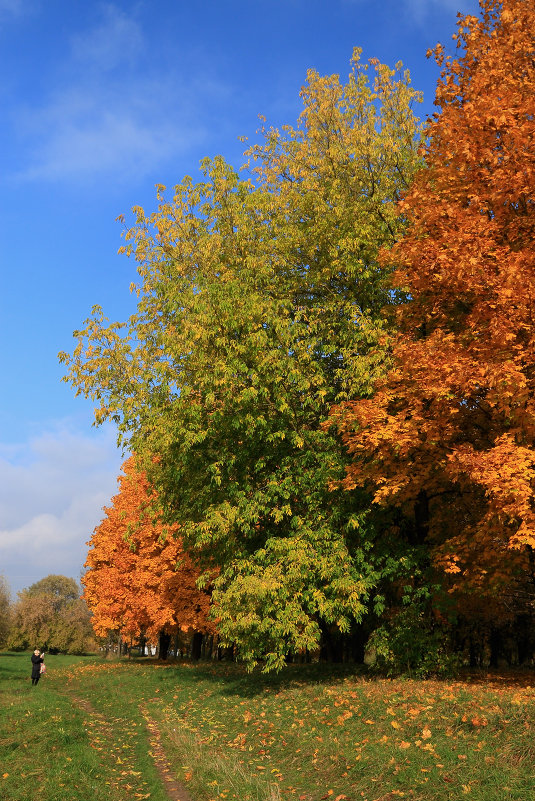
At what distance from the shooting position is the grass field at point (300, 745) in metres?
8.71

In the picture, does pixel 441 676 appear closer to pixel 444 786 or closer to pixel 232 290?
pixel 444 786

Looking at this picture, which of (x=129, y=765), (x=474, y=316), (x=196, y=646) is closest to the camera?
(x=129, y=765)

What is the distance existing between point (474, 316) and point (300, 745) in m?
9.94

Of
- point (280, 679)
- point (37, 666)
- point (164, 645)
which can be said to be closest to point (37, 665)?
point (37, 666)

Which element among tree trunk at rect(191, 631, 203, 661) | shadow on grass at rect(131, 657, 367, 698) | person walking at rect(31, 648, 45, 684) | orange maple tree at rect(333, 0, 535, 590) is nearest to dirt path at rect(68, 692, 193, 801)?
shadow on grass at rect(131, 657, 367, 698)

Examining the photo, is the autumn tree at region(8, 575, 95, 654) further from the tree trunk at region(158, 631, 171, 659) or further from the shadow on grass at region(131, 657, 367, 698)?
the shadow on grass at region(131, 657, 367, 698)

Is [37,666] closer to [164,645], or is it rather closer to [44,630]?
[164,645]

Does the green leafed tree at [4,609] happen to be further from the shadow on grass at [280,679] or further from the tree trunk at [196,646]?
the shadow on grass at [280,679]

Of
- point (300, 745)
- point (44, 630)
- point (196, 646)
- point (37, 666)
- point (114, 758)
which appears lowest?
point (44, 630)

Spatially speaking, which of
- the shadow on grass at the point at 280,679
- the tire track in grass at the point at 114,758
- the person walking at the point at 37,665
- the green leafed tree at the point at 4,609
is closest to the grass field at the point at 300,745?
the tire track in grass at the point at 114,758

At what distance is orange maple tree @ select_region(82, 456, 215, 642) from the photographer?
31.6 meters

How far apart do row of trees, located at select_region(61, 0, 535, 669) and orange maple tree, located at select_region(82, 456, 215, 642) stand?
1079cm

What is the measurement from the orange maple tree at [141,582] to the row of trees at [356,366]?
1079 cm

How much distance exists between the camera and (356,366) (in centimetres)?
1630
